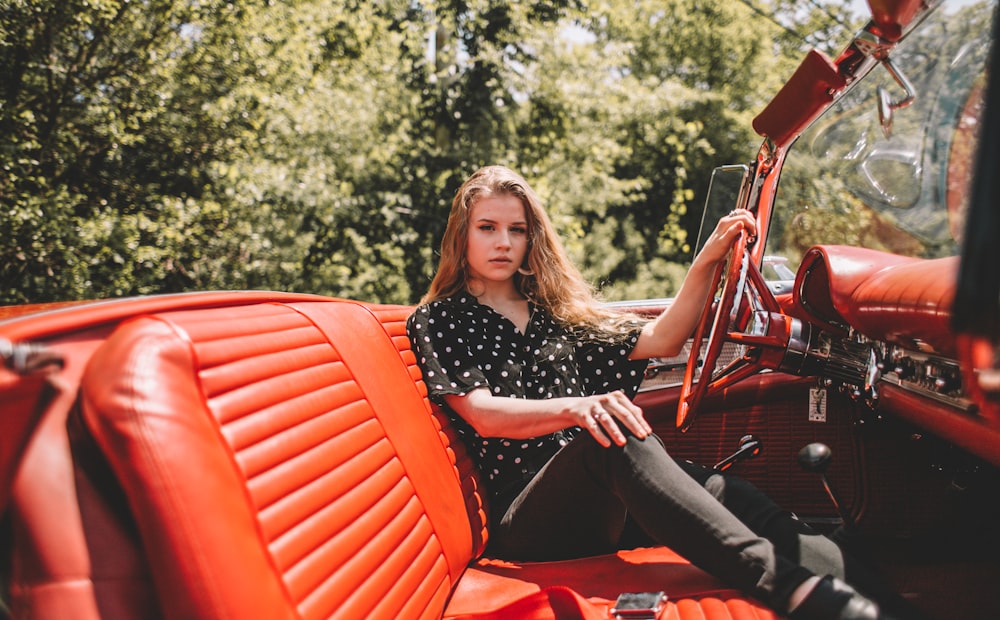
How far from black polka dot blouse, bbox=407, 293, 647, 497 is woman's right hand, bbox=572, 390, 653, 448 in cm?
34

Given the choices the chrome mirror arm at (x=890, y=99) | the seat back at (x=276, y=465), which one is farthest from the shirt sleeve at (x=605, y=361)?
the chrome mirror arm at (x=890, y=99)

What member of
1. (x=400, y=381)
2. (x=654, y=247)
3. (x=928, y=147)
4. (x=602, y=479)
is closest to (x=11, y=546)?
(x=400, y=381)

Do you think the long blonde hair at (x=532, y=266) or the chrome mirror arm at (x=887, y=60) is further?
the long blonde hair at (x=532, y=266)

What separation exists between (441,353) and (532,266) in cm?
44

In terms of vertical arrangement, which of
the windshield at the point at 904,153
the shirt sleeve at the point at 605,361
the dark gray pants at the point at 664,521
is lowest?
the dark gray pants at the point at 664,521

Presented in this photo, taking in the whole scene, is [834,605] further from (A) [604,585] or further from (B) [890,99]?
(B) [890,99]

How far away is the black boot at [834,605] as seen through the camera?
108cm

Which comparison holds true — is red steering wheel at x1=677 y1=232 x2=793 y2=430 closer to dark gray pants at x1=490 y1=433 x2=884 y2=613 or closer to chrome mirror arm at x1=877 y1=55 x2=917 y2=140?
dark gray pants at x1=490 y1=433 x2=884 y2=613

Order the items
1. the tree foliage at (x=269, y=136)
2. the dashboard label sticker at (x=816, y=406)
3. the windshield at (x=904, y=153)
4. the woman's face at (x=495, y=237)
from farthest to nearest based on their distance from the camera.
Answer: the tree foliage at (x=269, y=136)
the dashboard label sticker at (x=816, y=406)
the woman's face at (x=495, y=237)
the windshield at (x=904, y=153)

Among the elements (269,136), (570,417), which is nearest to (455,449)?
(570,417)

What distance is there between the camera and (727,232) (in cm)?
171

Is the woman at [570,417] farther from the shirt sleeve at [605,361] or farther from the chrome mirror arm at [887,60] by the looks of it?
the chrome mirror arm at [887,60]

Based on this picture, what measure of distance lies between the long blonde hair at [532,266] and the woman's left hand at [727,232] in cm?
32

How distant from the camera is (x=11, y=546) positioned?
30.9 inches
